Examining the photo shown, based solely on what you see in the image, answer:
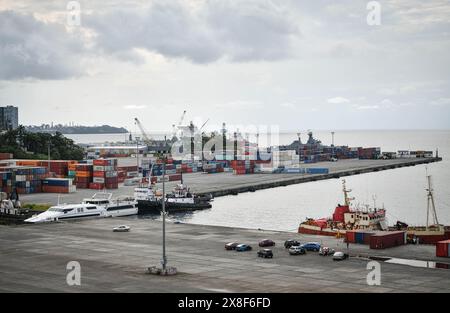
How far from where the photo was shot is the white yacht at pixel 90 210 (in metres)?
73.6

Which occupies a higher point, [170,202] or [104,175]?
[104,175]

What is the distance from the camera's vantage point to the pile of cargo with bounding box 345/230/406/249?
48.8 m

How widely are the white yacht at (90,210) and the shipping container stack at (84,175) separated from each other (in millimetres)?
31493

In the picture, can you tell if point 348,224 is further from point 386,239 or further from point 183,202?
point 183,202

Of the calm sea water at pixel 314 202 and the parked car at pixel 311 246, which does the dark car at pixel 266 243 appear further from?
the calm sea water at pixel 314 202

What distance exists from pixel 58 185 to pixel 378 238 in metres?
77.2

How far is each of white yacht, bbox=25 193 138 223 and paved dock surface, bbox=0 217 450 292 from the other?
1239 centimetres

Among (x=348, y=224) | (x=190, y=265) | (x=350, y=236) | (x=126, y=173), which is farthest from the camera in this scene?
(x=126, y=173)

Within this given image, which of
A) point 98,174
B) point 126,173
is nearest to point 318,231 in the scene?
point 98,174

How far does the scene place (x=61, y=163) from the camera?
439 feet

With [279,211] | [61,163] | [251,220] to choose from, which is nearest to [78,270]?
[251,220]

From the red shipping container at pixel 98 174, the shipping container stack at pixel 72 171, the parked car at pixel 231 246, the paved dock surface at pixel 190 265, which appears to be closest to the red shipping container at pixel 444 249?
the paved dock surface at pixel 190 265

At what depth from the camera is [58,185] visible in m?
115
